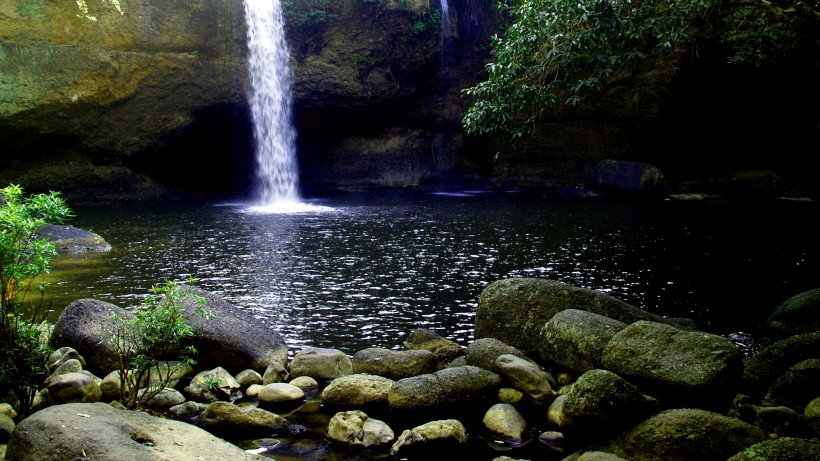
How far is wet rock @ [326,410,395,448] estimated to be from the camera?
637 cm

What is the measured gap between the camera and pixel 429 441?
20.3 feet

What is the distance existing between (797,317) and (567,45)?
6.04 meters

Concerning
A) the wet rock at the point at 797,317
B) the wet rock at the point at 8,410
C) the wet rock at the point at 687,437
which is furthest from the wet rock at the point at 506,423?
the wet rock at the point at 797,317

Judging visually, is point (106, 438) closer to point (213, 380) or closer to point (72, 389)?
point (72, 389)

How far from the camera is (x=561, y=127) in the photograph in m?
37.2

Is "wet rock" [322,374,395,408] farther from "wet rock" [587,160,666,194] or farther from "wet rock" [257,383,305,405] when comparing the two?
"wet rock" [587,160,666,194]

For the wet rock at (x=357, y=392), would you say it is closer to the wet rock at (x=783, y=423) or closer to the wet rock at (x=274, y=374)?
the wet rock at (x=274, y=374)

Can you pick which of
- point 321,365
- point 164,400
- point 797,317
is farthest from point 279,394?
point 797,317

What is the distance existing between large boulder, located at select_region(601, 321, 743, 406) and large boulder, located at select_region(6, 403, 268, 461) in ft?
13.5

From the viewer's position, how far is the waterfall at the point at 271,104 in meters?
32.6

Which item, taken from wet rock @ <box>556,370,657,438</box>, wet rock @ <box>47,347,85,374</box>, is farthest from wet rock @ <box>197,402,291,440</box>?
wet rock @ <box>556,370,657,438</box>

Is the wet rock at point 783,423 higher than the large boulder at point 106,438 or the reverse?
the reverse

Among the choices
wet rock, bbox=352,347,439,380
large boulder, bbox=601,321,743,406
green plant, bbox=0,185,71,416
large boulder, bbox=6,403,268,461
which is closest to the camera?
large boulder, bbox=6,403,268,461

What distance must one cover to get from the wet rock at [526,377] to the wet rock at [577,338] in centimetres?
41
